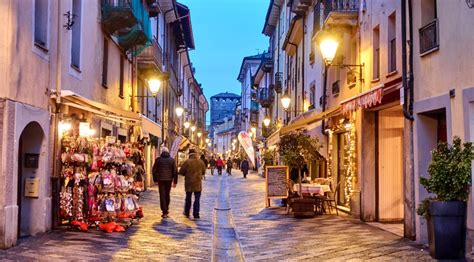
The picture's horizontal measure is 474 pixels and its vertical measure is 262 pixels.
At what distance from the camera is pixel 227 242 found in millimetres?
13648

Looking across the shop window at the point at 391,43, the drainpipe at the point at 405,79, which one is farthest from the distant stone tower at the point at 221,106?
the drainpipe at the point at 405,79

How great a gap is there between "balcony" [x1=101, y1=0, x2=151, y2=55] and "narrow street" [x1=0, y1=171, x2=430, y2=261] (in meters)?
6.02

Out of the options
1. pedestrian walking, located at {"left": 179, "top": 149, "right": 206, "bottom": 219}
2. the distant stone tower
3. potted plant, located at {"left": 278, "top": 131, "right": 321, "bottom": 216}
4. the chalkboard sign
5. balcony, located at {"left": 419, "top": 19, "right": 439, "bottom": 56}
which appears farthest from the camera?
the distant stone tower

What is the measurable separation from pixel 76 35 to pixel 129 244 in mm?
6525

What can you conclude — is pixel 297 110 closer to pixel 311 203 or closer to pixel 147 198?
pixel 147 198

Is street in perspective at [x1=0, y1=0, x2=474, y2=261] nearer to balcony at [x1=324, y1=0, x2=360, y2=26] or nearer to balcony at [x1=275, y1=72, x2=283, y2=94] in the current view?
balcony at [x1=324, y1=0, x2=360, y2=26]

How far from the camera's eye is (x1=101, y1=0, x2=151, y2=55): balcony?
1903 cm

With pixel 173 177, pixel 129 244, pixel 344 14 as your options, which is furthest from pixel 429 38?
pixel 173 177

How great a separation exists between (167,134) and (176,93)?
7.42 metres

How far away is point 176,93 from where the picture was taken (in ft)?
160

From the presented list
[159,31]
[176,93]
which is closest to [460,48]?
[159,31]

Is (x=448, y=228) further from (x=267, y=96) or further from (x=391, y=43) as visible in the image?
(x=267, y=96)

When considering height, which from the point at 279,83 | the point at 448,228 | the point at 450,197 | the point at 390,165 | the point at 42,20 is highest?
the point at 279,83

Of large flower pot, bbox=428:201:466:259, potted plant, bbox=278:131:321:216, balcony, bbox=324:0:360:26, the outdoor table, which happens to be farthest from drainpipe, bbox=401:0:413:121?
potted plant, bbox=278:131:321:216
